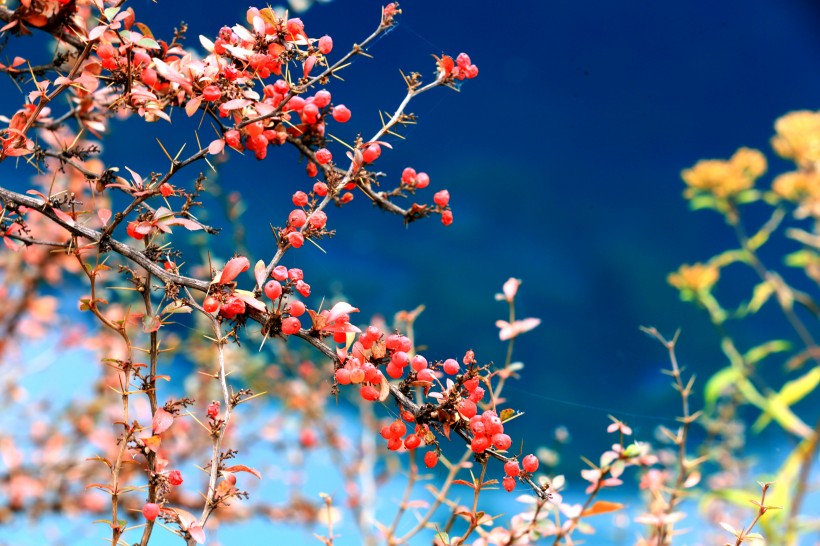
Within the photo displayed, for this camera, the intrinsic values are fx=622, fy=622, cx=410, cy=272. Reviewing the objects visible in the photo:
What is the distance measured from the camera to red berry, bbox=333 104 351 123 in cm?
77

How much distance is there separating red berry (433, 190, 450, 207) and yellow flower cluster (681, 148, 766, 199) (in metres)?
1.69

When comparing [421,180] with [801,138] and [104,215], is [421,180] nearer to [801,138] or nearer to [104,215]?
[104,215]

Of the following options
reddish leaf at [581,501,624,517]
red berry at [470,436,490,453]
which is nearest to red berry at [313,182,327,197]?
red berry at [470,436,490,453]

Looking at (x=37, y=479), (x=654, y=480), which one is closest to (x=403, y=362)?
(x=654, y=480)

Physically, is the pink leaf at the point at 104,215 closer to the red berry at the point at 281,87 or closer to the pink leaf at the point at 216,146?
the pink leaf at the point at 216,146

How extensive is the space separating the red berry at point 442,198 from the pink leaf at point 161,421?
15.8 inches

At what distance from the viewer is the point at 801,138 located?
216 centimetres

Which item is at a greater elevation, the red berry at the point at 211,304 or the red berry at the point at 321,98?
the red berry at the point at 321,98

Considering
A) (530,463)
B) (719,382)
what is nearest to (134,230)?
(530,463)

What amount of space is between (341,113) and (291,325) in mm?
299

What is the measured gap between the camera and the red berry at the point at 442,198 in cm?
79

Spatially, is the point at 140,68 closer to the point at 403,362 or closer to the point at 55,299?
the point at 403,362

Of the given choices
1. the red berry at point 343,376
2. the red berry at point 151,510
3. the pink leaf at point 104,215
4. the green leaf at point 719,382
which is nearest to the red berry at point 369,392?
the red berry at point 343,376

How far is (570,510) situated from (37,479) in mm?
1722
